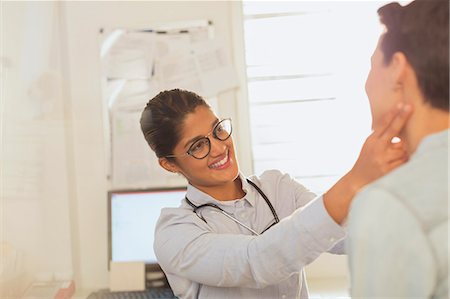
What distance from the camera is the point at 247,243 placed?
3.48ft

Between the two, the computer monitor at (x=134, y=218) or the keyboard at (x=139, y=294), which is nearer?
the keyboard at (x=139, y=294)

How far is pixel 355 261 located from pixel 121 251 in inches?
67.4

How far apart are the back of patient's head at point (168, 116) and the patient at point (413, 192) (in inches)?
23.8

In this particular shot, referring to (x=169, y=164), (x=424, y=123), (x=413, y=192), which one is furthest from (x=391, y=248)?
(x=169, y=164)

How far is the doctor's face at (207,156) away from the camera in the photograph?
1.27m

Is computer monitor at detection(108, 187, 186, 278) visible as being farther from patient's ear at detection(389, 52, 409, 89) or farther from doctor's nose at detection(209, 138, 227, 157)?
patient's ear at detection(389, 52, 409, 89)

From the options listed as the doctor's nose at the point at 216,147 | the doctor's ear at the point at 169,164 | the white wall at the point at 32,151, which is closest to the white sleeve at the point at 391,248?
the doctor's nose at the point at 216,147

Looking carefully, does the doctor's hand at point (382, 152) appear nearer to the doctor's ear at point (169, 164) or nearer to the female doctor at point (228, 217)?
the female doctor at point (228, 217)

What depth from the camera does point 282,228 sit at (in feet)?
3.25

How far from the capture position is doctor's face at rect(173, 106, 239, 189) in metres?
1.27

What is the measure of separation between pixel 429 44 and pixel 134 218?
5.72 ft

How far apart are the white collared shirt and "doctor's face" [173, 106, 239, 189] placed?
4 centimetres

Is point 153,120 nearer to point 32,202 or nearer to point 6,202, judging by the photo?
point 6,202

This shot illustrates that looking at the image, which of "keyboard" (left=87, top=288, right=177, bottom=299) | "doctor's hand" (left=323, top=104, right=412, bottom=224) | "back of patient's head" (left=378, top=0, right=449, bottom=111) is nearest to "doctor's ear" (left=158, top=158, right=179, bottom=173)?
"doctor's hand" (left=323, top=104, right=412, bottom=224)
